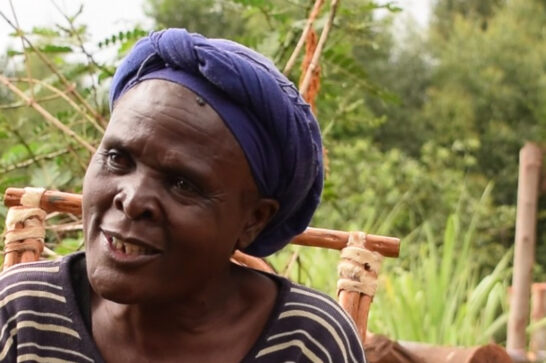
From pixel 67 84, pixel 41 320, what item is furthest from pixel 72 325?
pixel 67 84

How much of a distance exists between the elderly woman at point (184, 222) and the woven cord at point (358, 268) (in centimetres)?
38

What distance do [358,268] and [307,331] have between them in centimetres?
41

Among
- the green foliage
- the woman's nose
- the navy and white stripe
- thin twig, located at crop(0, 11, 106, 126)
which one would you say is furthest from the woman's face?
the green foliage

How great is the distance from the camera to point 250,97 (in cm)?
126

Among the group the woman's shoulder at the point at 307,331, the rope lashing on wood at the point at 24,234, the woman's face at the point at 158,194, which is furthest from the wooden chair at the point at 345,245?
the woman's face at the point at 158,194

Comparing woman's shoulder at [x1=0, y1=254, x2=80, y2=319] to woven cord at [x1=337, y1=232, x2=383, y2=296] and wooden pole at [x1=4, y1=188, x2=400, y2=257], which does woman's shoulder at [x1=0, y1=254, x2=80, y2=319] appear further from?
woven cord at [x1=337, y1=232, x2=383, y2=296]

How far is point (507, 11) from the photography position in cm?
2139

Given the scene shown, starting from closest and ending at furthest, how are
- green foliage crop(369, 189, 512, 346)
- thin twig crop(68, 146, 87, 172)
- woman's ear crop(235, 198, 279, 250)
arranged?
woman's ear crop(235, 198, 279, 250)
thin twig crop(68, 146, 87, 172)
green foliage crop(369, 189, 512, 346)

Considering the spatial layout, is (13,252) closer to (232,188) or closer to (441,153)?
(232,188)

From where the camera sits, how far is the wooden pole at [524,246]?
356 cm

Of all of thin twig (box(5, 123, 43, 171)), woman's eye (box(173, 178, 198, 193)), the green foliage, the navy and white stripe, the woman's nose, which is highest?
woman's eye (box(173, 178, 198, 193))

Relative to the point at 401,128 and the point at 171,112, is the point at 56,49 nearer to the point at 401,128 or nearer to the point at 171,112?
the point at 171,112

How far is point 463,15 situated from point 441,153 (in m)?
13.5

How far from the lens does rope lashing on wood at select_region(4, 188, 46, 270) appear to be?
5.86 ft
